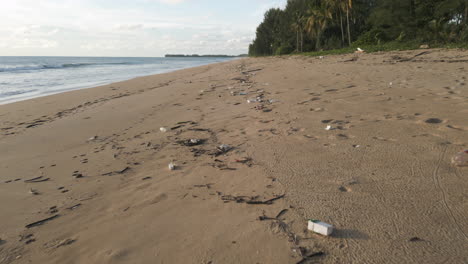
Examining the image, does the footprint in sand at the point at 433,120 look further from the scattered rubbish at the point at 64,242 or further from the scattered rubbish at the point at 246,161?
the scattered rubbish at the point at 64,242

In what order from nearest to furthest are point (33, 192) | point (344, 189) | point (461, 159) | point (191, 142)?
point (344, 189), point (461, 159), point (33, 192), point (191, 142)

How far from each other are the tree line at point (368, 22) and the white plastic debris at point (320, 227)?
16521mm

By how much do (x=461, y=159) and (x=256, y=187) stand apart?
1.69 meters

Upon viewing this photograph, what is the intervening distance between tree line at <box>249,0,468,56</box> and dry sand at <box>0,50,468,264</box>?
14.3 meters

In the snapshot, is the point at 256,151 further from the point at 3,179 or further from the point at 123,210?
the point at 3,179

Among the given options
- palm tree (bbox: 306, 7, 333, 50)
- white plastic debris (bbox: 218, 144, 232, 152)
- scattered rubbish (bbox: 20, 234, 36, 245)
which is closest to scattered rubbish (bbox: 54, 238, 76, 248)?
scattered rubbish (bbox: 20, 234, 36, 245)

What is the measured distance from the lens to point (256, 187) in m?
2.45

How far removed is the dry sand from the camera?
173 cm

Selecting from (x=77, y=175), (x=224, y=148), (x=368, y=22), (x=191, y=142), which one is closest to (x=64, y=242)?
(x=77, y=175)

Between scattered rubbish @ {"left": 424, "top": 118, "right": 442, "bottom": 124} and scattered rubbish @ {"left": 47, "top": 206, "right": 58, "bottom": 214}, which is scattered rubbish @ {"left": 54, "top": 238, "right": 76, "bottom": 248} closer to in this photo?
scattered rubbish @ {"left": 47, "top": 206, "right": 58, "bottom": 214}

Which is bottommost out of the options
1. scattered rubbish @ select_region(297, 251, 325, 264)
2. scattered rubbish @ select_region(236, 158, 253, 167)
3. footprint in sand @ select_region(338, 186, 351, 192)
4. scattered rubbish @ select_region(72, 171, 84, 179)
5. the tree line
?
scattered rubbish @ select_region(297, 251, 325, 264)

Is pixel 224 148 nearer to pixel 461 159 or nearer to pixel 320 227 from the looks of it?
pixel 320 227

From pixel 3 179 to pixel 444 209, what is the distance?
422 centimetres

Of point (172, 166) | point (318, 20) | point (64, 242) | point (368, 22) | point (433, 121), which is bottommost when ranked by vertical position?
point (64, 242)
